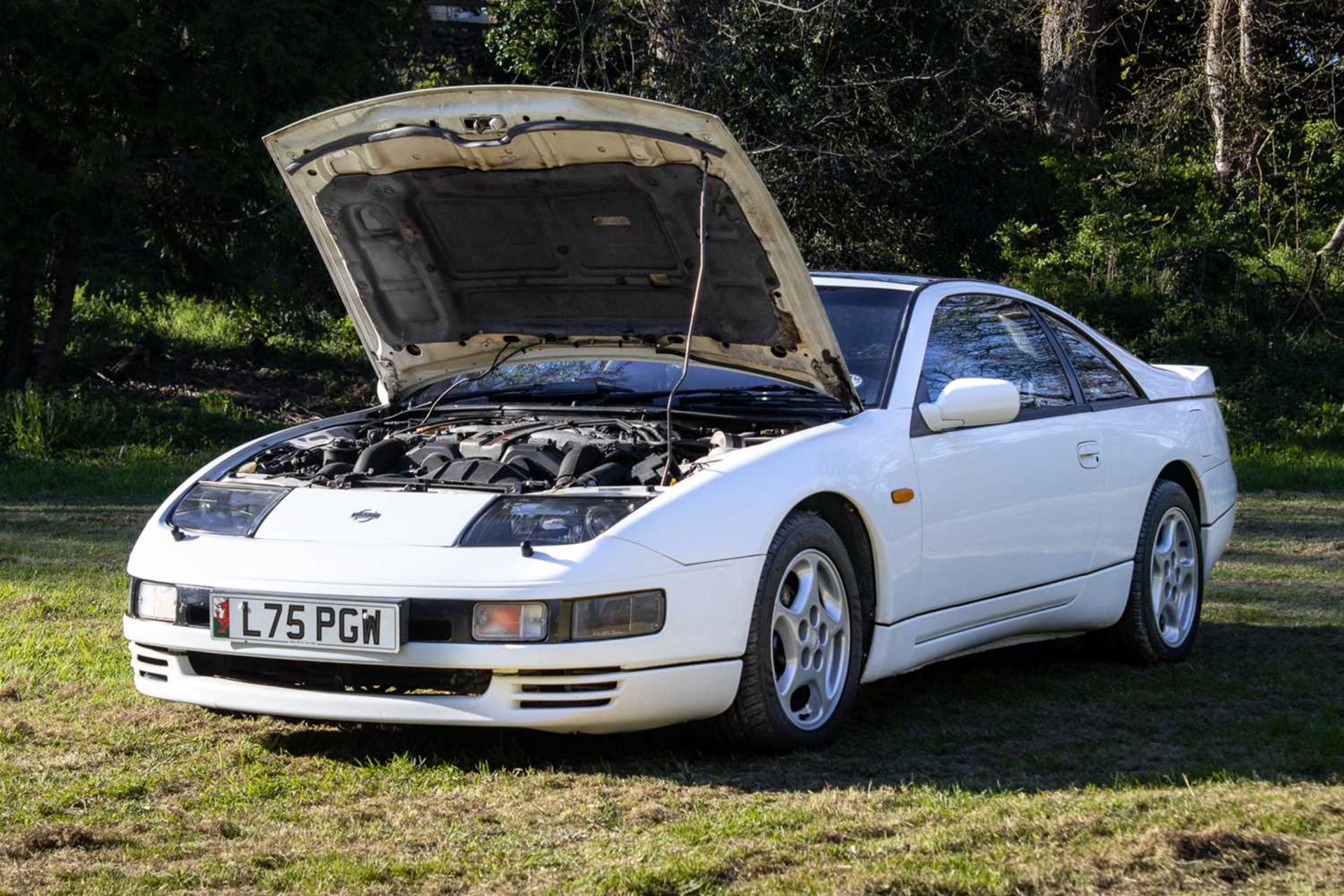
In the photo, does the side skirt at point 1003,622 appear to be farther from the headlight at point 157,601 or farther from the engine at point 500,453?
the headlight at point 157,601

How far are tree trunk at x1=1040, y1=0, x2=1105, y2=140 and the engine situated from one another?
1555cm

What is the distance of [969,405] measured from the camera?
520cm

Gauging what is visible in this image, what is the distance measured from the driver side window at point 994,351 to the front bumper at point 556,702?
4.74 feet

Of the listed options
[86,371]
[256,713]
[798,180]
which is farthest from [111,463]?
[256,713]

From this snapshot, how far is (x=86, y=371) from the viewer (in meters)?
15.7

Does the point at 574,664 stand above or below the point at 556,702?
above

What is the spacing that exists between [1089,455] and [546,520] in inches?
92.2

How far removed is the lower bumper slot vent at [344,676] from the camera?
437cm

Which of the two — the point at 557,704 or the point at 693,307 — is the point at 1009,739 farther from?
the point at 693,307

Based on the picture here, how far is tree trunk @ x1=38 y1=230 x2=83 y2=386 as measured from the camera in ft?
47.8

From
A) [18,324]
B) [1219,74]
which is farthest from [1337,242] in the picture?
[18,324]

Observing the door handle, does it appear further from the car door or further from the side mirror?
the side mirror

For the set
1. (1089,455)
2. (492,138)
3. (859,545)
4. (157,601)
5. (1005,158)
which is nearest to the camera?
(157,601)

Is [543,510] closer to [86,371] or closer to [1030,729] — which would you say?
[1030,729]
